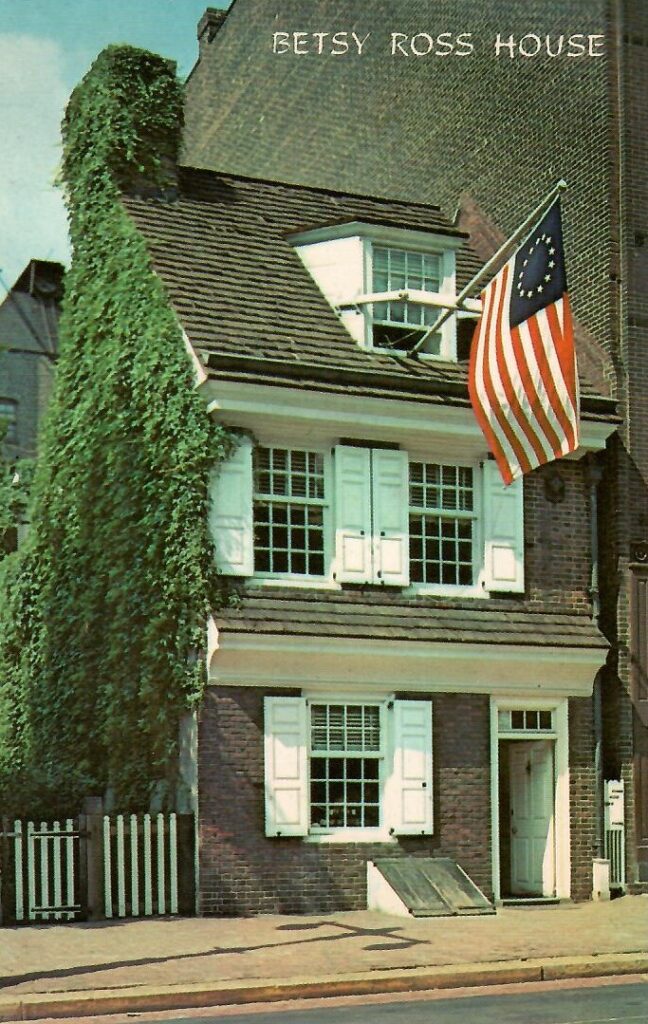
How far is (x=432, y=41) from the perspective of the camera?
2908 cm

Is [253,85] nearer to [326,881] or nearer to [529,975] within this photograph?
[326,881]

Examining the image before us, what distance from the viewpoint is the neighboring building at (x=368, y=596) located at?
65.8ft

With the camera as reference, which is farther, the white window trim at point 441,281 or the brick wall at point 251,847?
the white window trim at point 441,281

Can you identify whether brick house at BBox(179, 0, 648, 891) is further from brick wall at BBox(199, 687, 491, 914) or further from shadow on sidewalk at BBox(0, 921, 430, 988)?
shadow on sidewalk at BBox(0, 921, 430, 988)

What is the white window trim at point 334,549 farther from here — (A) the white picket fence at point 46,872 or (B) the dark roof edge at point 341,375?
(A) the white picket fence at point 46,872

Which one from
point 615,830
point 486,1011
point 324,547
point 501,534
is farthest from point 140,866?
point 486,1011

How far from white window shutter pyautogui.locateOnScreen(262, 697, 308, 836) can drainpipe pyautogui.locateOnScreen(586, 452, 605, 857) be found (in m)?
4.32

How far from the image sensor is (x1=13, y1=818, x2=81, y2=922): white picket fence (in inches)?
720

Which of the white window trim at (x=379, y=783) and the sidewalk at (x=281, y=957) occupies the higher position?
the white window trim at (x=379, y=783)

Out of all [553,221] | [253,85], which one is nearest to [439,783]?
[553,221]

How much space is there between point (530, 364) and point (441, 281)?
195 inches

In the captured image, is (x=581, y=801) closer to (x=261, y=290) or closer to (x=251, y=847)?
(x=251, y=847)

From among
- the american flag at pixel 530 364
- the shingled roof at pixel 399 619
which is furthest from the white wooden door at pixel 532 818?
the american flag at pixel 530 364

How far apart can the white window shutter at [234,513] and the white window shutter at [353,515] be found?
122 centimetres
